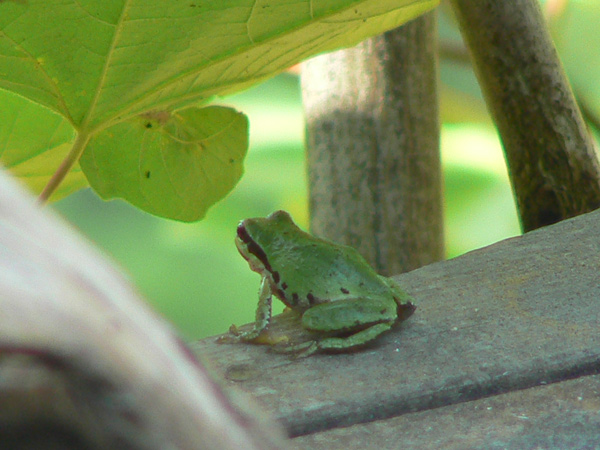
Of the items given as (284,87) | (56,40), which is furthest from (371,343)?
(284,87)

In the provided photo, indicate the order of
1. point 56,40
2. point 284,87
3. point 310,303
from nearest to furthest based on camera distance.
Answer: point 56,40
point 310,303
point 284,87

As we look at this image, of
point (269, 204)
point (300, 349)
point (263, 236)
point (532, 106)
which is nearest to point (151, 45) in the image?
point (300, 349)

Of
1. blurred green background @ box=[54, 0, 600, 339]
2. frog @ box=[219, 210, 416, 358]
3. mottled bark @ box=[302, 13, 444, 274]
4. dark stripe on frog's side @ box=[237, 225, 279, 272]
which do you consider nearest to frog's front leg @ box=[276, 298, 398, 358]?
frog @ box=[219, 210, 416, 358]

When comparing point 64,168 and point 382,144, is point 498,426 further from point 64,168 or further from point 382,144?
point 382,144

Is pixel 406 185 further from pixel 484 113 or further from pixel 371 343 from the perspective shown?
pixel 484 113

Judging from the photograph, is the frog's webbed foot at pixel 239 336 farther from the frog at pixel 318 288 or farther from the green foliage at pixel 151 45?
the green foliage at pixel 151 45

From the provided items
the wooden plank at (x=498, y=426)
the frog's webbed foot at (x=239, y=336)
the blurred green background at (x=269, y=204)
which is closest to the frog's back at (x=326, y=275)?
the frog's webbed foot at (x=239, y=336)
